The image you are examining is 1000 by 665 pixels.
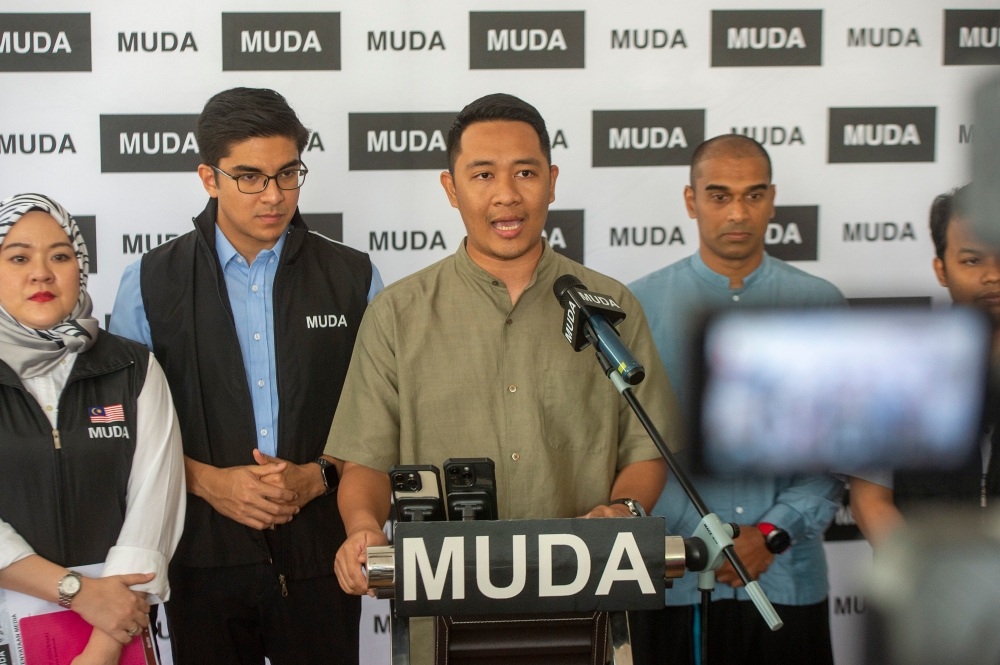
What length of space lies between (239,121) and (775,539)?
180 centimetres

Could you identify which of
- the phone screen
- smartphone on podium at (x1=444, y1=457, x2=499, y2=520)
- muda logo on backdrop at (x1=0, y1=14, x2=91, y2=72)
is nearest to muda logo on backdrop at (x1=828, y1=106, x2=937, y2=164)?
the phone screen

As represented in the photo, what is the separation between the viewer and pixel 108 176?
2.41 meters

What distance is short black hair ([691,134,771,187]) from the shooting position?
2.40 meters

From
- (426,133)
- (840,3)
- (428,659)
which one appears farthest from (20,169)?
(840,3)

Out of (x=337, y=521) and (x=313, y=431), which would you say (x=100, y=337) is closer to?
(x=313, y=431)

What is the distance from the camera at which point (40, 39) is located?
7.77 feet

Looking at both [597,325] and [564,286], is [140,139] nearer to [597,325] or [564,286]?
[564,286]

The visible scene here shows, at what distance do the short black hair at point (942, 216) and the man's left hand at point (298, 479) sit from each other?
6.62ft

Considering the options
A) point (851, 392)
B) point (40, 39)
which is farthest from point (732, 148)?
point (40, 39)

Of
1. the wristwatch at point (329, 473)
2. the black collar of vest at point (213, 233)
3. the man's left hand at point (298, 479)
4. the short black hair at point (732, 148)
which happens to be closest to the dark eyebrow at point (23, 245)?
the black collar of vest at point (213, 233)

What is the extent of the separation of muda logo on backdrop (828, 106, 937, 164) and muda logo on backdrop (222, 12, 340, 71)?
1.57 meters

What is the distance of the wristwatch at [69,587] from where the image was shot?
1.74 m

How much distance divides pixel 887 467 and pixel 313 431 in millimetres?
1515

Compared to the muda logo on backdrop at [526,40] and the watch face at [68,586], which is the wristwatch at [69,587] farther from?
the muda logo on backdrop at [526,40]
